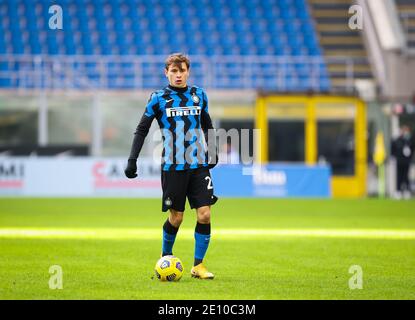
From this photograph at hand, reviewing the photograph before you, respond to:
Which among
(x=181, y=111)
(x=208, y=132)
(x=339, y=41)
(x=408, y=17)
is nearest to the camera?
(x=181, y=111)

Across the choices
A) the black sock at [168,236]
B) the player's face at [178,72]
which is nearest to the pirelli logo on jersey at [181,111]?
the player's face at [178,72]

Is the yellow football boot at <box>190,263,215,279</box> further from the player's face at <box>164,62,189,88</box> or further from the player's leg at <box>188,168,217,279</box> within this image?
the player's face at <box>164,62,189,88</box>

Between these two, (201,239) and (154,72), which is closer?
(201,239)

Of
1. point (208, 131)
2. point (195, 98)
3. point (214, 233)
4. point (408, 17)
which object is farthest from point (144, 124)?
point (408, 17)

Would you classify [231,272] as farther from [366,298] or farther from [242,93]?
[242,93]

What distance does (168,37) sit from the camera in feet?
108

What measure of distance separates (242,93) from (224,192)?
334cm

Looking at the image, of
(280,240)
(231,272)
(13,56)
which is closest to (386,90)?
(13,56)

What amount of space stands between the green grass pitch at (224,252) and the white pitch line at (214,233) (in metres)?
0.02

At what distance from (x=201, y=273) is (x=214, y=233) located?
630 centimetres

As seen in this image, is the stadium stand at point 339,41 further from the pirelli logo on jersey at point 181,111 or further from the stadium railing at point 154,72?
the pirelli logo on jersey at point 181,111

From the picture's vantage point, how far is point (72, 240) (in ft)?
47.7

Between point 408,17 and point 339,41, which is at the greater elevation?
point 408,17

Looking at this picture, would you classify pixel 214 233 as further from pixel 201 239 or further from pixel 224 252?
pixel 201 239
